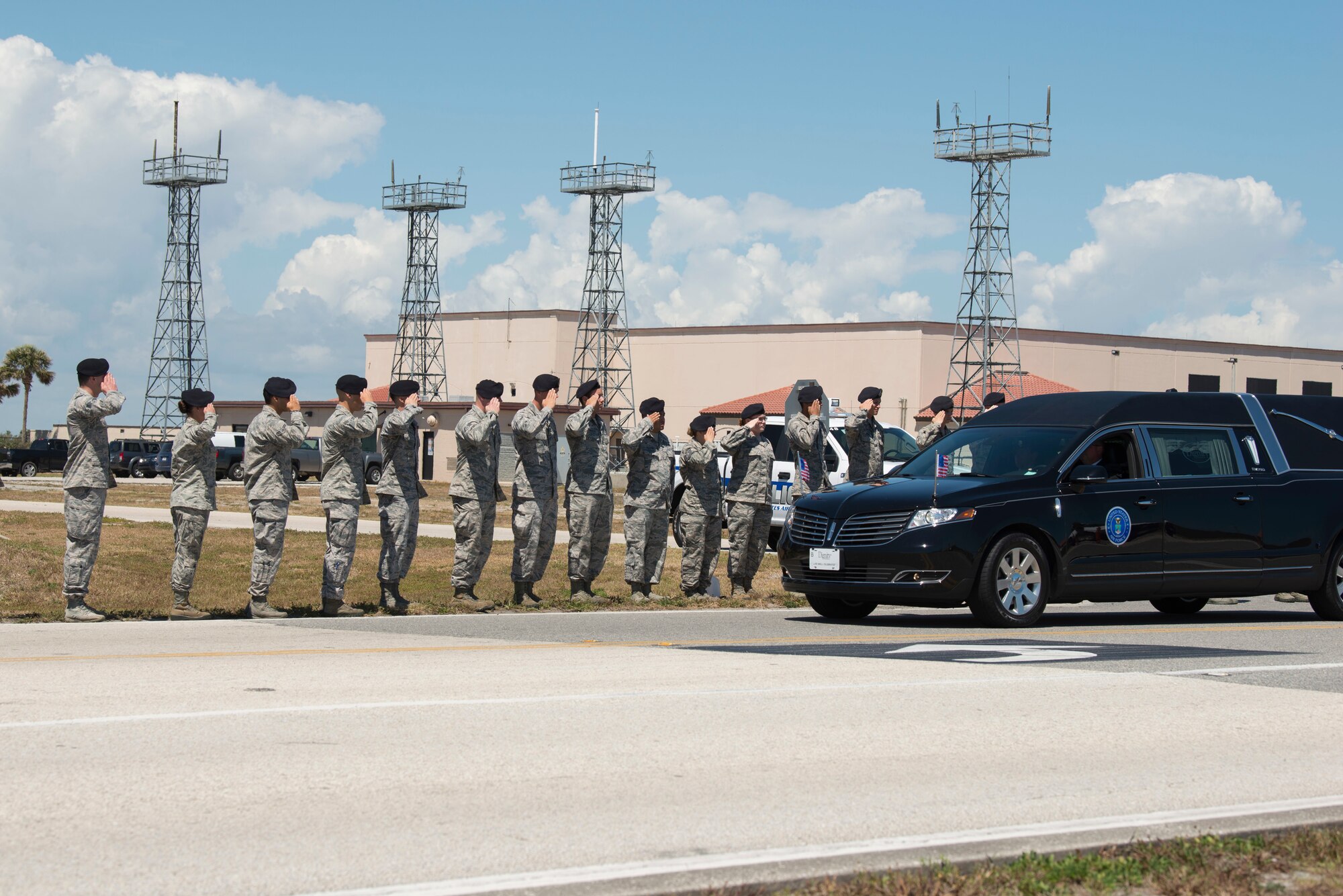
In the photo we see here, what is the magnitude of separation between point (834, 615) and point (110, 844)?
30.4ft

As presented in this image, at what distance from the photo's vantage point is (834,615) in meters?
13.7

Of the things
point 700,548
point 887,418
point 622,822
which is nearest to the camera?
point 622,822

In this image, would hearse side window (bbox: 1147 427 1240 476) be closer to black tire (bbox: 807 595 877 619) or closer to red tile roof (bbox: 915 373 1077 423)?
black tire (bbox: 807 595 877 619)

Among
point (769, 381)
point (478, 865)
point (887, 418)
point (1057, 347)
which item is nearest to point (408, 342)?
point (769, 381)

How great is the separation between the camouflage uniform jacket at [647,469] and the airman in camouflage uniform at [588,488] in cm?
36

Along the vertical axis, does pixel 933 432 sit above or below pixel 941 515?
above

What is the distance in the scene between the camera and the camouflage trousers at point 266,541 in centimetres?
1279

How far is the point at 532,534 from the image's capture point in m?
14.3

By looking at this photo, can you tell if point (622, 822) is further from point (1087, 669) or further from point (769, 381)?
point (769, 381)

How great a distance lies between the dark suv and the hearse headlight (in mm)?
53984

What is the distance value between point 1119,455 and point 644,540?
461 centimetres

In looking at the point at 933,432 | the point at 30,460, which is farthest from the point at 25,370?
the point at 933,432

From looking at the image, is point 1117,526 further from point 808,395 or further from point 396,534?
point 396,534

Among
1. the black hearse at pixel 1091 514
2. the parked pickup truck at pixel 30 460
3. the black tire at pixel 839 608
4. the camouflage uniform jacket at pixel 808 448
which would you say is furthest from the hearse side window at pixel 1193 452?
the parked pickup truck at pixel 30 460
